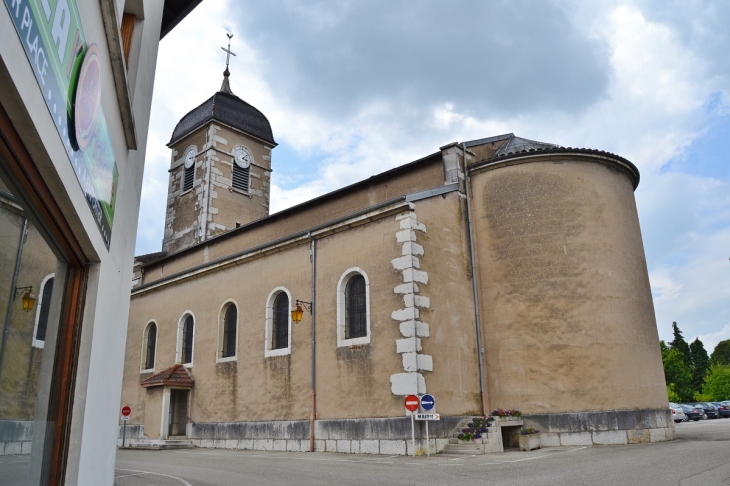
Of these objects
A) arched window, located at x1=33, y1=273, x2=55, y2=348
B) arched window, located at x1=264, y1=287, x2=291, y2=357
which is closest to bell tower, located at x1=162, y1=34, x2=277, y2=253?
arched window, located at x1=264, y1=287, x2=291, y2=357

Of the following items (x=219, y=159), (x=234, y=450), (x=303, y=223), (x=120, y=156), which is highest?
(x=219, y=159)

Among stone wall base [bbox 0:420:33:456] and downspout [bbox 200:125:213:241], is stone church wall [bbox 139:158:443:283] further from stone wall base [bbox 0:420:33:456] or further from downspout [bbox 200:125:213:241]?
stone wall base [bbox 0:420:33:456]

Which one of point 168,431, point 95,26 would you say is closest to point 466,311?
point 168,431

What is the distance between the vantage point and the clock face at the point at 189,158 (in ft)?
103

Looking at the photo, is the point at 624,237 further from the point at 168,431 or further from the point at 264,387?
the point at 168,431

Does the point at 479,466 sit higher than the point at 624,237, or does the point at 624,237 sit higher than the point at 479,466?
the point at 624,237

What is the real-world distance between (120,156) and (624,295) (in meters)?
14.2

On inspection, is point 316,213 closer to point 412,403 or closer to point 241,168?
point 412,403

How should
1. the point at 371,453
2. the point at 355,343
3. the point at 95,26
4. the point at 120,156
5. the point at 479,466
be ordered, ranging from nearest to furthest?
the point at 95,26, the point at 120,156, the point at 479,466, the point at 371,453, the point at 355,343

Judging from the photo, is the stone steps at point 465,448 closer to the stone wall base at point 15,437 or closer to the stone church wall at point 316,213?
the stone church wall at point 316,213

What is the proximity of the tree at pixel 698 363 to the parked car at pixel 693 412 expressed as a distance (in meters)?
34.9

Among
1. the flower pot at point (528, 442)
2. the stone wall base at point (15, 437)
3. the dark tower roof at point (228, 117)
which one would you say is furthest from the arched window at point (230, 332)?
the stone wall base at point (15, 437)

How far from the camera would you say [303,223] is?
2105cm

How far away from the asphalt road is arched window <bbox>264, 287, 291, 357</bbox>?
12.2 ft
